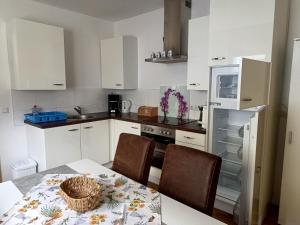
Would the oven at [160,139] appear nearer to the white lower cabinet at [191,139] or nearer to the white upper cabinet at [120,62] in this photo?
the white lower cabinet at [191,139]

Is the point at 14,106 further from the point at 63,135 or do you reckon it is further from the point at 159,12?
the point at 159,12

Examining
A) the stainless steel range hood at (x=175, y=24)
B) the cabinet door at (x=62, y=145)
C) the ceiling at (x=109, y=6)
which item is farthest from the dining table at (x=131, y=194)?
the ceiling at (x=109, y=6)

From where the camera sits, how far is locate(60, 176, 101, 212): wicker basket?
1000mm

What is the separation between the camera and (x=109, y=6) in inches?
117

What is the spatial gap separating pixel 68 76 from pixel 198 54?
1950 millimetres

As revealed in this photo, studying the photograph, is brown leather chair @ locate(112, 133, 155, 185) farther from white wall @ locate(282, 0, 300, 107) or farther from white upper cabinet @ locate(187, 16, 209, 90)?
white wall @ locate(282, 0, 300, 107)

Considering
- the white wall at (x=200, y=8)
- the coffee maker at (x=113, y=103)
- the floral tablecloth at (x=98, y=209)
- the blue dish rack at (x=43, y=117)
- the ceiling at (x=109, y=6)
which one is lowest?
the floral tablecloth at (x=98, y=209)

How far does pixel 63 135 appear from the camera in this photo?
2.73m

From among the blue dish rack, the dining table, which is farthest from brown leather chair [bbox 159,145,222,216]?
the blue dish rack

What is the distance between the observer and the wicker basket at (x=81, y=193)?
1000 millimetres

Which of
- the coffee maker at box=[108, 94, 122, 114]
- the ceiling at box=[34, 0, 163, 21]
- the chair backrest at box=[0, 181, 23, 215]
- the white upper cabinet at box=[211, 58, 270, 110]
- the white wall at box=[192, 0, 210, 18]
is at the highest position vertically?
the ceiling at box=[34, 0, 163, 21]

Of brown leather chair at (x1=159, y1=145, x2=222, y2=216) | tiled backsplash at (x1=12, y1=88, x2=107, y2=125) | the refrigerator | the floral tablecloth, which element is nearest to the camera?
the floral tablecloth

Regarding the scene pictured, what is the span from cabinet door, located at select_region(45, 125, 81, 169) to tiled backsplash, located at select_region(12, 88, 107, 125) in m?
0.55

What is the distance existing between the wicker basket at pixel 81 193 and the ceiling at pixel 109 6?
2.42 metres
